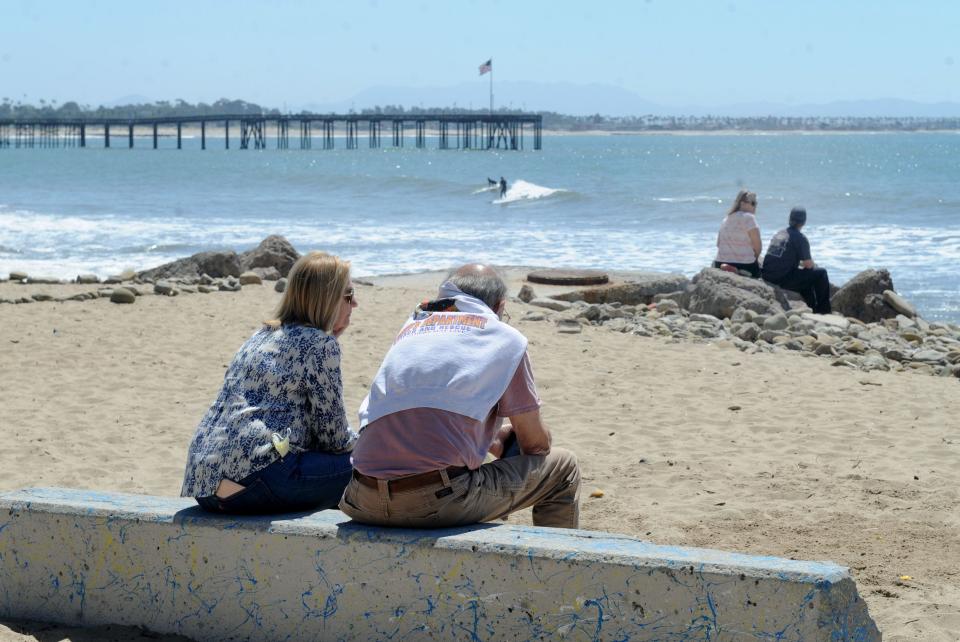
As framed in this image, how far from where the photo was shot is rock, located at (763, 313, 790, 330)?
33.8ft

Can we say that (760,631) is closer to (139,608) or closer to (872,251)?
Result: (139,608)

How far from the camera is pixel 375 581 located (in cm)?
331

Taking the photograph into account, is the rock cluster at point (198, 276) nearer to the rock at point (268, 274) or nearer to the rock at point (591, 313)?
the rock at point (268, 274)

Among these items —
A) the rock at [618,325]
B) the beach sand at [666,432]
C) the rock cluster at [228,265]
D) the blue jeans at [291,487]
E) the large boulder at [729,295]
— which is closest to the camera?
the blue jeans at [291,487]

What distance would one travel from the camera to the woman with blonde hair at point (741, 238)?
1169 centimetres

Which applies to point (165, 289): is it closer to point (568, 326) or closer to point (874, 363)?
point (568, 326)

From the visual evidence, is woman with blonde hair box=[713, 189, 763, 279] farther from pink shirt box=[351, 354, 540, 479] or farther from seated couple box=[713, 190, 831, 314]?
pink shirt box=[351, 354, 540, 479]

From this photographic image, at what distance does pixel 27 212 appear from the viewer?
29875mm

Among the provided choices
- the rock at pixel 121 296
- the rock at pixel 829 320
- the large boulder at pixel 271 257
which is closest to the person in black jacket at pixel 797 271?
the rock at pixel 829 320

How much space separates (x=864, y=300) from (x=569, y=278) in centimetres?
312

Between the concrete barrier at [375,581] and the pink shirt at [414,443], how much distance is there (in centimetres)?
19

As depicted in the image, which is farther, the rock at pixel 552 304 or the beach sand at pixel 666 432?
the rock at pixel 552 304

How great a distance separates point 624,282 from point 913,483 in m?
7.51

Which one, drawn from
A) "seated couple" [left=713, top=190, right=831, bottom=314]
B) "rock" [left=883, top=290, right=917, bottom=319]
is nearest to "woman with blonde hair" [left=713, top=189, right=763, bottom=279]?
"seated couple" [left=713, top=190, right=831, bottom=314]
